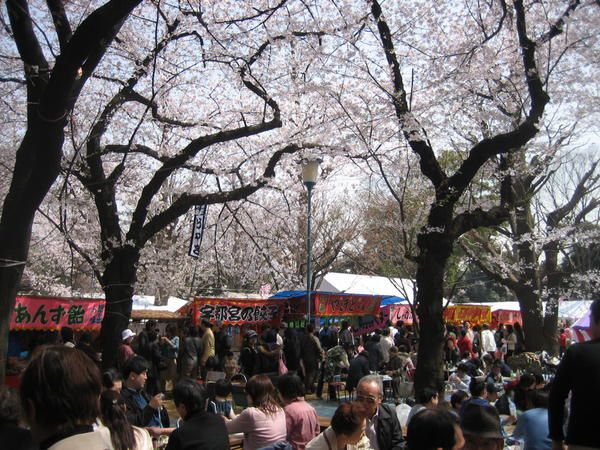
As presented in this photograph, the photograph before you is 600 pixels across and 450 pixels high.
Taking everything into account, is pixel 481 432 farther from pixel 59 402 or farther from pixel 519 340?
pixel 519 340

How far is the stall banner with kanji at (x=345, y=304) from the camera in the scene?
17.6 meters

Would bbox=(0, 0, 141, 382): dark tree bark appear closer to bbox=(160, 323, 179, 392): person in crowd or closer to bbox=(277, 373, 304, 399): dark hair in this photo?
bbox=(277, 373, 304, 399): dark hair

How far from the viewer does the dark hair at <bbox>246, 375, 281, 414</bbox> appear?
5.04 m

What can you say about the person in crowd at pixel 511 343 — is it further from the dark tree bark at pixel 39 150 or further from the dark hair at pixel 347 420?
the dark tree bark at pixel 39 150

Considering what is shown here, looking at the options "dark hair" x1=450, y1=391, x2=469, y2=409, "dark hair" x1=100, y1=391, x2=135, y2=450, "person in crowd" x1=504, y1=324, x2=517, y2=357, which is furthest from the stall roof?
"dark hair" x1=100, y1=391, x2=135, y2=450

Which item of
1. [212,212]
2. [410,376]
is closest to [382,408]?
[410,376]

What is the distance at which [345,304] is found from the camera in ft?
60.0

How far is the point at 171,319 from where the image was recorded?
19.6m

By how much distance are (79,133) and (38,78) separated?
24.4 ft

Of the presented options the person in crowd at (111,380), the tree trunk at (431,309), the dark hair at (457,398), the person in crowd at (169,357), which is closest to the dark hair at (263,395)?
the person in crowd at (111,380)

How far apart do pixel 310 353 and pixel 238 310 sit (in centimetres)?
413

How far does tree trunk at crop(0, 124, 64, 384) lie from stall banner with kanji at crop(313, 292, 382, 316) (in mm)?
12675

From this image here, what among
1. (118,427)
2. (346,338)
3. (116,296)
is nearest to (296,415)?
(118,427)

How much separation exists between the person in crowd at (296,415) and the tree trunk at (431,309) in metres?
3.81
